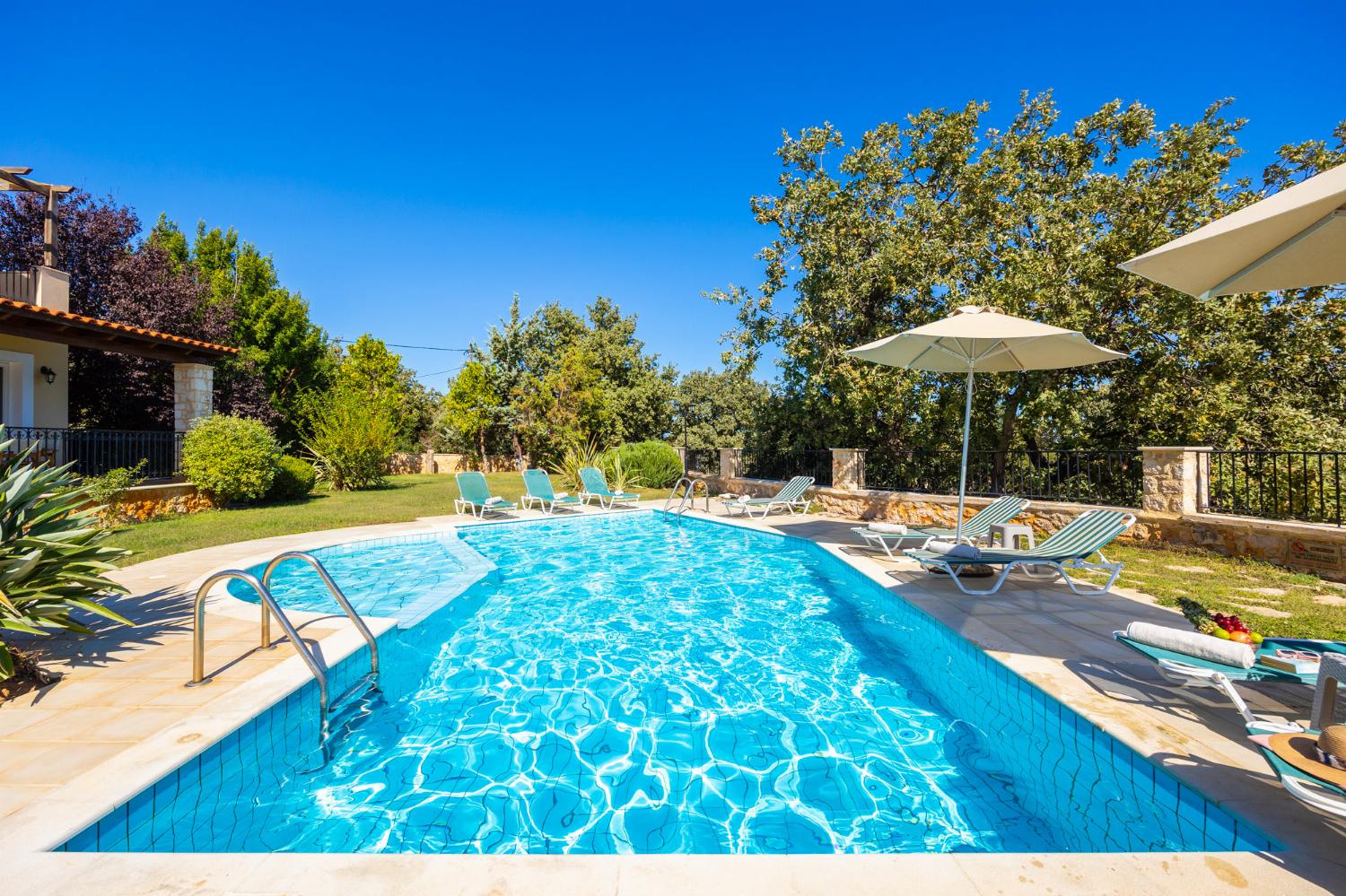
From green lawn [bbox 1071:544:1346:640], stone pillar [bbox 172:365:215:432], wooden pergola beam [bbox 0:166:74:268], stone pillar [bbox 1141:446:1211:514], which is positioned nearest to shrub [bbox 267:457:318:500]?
stone pillar [bbox 172:365:215:432]

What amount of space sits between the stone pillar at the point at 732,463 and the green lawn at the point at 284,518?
A: 234 centimetres

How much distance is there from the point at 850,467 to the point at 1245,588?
721 centimetres

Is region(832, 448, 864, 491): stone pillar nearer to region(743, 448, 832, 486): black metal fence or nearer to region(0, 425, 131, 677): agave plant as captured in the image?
region(743, 448, 832, 486): black metal fence

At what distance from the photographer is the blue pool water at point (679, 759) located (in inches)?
113

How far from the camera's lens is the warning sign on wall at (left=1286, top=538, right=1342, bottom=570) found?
21.9 feet

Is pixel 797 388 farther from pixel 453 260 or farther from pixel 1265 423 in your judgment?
pixel 453 260

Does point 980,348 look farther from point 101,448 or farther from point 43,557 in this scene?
point 101,448

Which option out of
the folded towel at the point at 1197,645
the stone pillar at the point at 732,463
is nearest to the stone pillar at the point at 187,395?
the stone pillar at the point at 732,463

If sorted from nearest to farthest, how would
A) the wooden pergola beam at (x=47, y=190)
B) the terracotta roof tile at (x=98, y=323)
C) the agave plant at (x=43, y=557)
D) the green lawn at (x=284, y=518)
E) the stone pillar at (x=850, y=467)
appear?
the agave plant at (x=43, y=557) → the green lawn at (x=284, y=518) → the terracotta roof tile at (x=98, y=323) → the wooden pergola beam at (x=47, y=190) → the stone pillar at (x=850, y=467)

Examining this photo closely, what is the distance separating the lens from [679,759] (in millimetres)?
3723

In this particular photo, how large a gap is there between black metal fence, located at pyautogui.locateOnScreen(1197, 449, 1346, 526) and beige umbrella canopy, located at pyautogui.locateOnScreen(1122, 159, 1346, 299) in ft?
16.4

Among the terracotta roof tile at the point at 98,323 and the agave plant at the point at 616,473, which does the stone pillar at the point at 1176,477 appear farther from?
the terracotta roof tile at the point at 98,323

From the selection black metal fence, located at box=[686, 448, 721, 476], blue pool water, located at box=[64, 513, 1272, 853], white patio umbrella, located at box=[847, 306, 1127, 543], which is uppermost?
white patio umbrella, located at box=[847, 306, 1127, 543]

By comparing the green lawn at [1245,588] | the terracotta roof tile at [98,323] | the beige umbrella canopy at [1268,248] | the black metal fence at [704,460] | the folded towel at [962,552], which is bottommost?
the green lawn at [1245,588]
